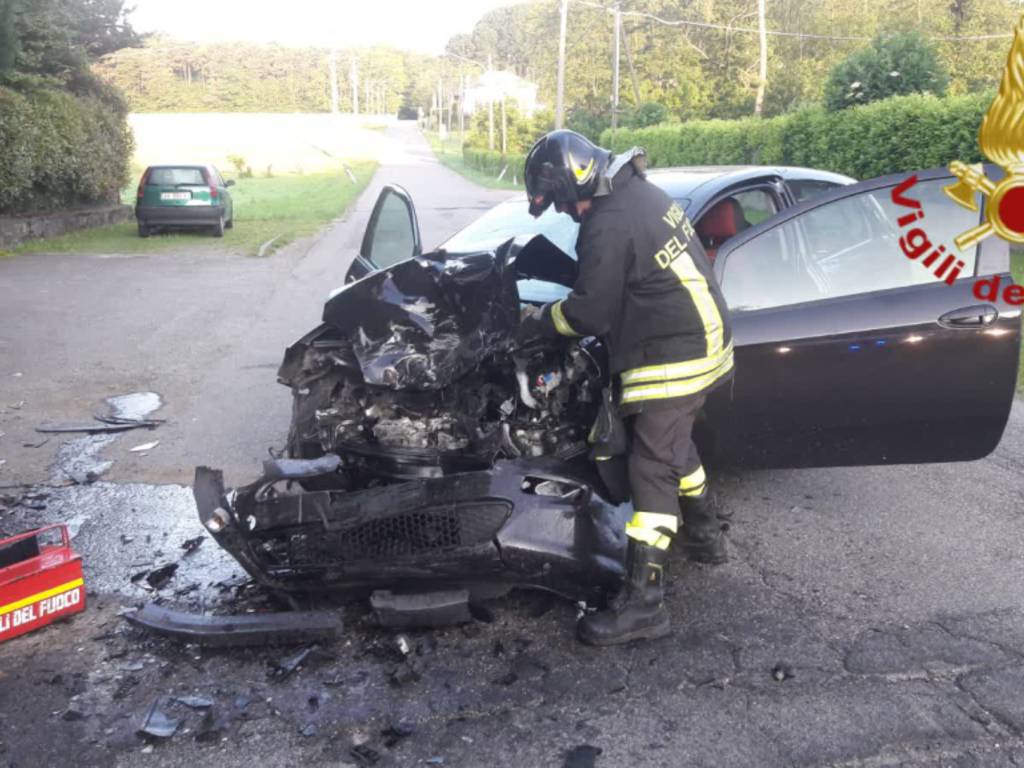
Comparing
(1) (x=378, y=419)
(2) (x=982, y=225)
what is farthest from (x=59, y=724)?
(2) (x=982, y=225)

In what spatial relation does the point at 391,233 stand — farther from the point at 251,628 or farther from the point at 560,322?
the point at 251,628

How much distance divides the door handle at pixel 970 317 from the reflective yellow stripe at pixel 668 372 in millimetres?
1149

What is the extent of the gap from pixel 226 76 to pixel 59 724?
4654 inches

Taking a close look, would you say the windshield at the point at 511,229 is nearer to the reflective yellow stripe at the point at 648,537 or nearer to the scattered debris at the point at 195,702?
the reflective yellow stripe at the point at 648,537

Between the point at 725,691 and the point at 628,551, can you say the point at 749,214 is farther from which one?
the point at 725,691

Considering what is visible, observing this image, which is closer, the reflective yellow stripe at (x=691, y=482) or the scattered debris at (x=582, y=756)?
the scattered debris at (x=582, y=756)

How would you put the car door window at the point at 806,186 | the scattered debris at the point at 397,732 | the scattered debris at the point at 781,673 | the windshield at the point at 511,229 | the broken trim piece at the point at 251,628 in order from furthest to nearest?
the car door window at the point at 806,186 → the windshield at the point at 511,229 → the broken trim piece at the point at 251,628 → the scattered debris at the point at 781,673 → the scattered debris at the point at 397,732

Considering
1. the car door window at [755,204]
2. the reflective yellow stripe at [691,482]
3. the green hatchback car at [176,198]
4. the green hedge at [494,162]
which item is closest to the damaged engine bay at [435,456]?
the reflective yellow stripe at [691,482]

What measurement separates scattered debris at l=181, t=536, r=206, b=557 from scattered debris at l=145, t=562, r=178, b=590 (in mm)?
145

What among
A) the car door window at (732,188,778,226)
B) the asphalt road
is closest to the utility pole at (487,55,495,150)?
the car door window at (732,188,778,226)

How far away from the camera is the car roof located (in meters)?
4.72

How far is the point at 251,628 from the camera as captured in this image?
3.27m

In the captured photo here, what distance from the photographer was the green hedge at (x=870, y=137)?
1382 cm

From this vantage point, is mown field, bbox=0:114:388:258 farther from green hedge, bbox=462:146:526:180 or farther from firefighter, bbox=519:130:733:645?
firefighter, bbox=519:130:733:645
